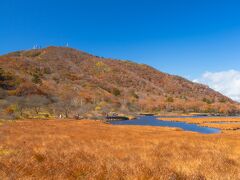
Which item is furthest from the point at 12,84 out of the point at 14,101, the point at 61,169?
the point at 61,169

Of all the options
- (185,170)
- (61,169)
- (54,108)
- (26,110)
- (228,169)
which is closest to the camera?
(61,169)

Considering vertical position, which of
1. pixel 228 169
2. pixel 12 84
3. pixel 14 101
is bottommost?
pixel 228 169

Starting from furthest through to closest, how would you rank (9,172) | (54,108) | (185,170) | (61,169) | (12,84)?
(12,84)
(54,108)
(185,170)
(61,169)
(9,172)

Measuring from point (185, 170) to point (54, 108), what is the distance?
11152cm

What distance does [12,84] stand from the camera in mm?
157125

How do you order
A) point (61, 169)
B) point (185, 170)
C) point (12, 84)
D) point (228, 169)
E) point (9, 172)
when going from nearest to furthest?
point (9, 172) → point (61, 169) → point (185, 170) → point (228, 169) → point (12, 84)

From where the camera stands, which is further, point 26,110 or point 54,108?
point 54,108

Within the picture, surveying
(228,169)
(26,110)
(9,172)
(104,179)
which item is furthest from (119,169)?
(26,110)

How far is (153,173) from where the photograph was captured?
434 inches

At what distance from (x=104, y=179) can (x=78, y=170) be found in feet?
5.61

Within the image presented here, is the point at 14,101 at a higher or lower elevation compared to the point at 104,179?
higher

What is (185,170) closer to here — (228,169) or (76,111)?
(228,169)

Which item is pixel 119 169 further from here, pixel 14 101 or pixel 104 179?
pixel 14 101

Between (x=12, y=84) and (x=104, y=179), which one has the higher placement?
(x=12, y=84)
